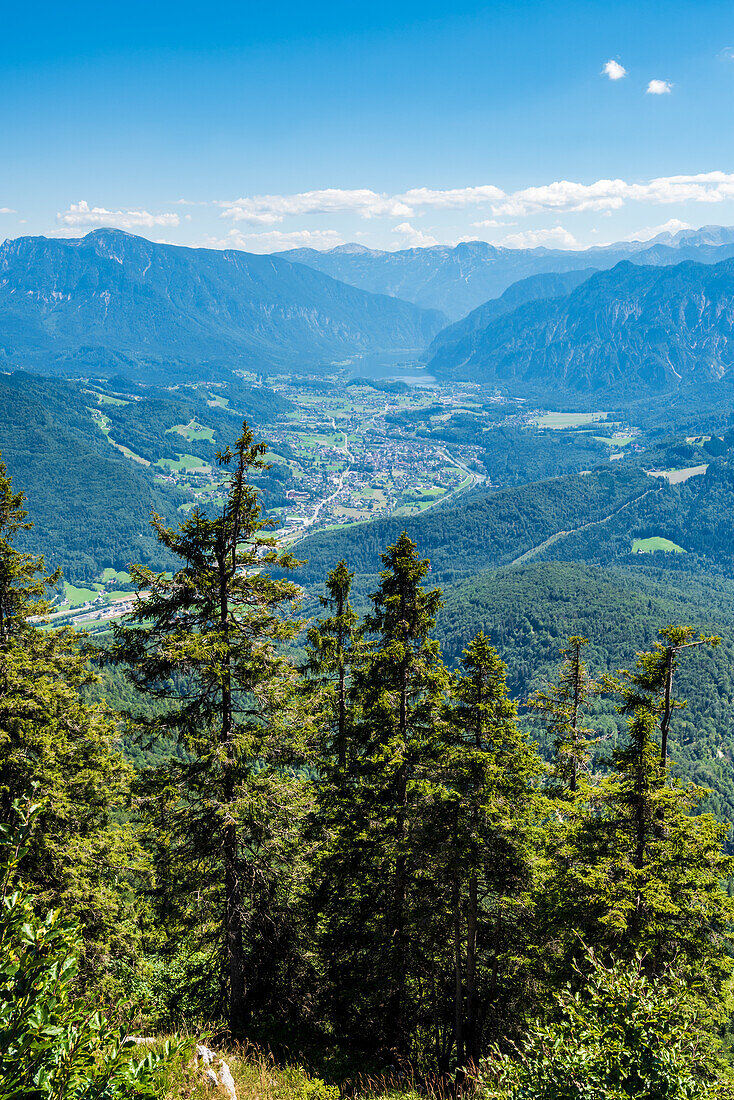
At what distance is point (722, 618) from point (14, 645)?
204707 mm

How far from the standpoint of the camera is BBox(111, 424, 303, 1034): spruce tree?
14695 millimetres

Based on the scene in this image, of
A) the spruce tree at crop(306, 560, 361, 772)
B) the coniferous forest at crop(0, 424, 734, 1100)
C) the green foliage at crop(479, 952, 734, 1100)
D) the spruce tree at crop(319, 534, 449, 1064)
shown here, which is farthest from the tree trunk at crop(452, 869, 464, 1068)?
the green foliage at crop(479, 952, 734, 1100)

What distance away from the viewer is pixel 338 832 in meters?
18.0

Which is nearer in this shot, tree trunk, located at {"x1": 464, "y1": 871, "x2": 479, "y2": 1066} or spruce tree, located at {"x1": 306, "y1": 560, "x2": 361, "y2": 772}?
tree trunk, located at {"x1": 464, "y1": 871, "x2": 479, "y2": 1066}

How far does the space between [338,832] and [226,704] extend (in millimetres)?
5807

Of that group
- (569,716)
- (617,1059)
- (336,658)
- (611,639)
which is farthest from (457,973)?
(611,639)

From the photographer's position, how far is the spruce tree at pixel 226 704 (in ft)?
48.2

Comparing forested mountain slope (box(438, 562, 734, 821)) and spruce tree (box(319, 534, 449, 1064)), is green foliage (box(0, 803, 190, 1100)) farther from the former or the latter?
forested mountain slope (box(438, 562, 734, 821))

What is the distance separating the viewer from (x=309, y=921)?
17984 mm

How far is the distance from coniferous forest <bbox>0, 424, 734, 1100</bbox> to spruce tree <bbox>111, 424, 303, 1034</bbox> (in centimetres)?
7

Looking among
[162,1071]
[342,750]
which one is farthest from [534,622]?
[162,1071]

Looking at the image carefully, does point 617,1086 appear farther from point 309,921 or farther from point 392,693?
point 309,921

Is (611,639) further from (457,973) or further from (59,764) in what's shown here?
(59,764)

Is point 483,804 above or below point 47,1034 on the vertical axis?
below
